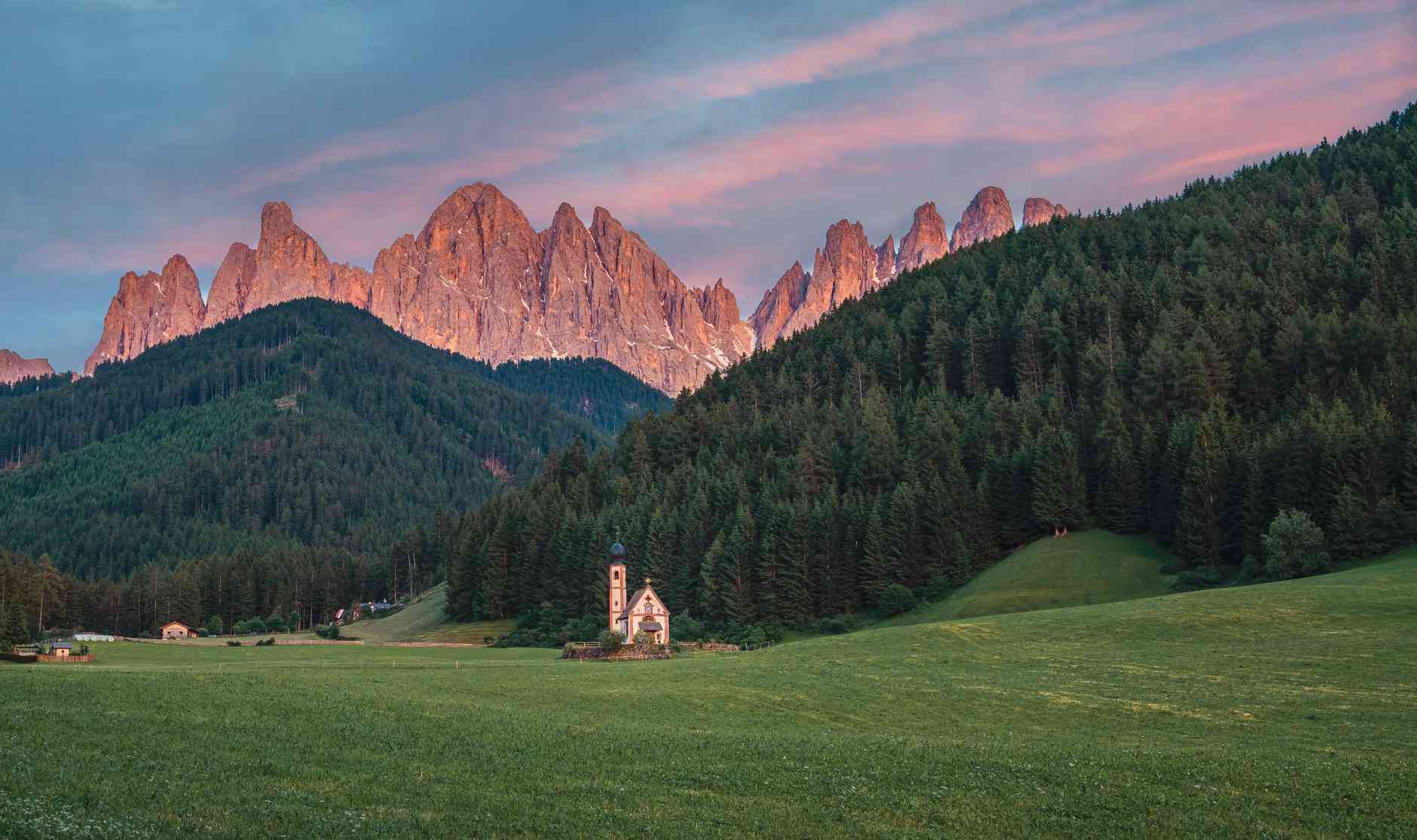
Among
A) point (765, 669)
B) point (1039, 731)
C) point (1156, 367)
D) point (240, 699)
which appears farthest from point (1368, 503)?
point (240, 699)

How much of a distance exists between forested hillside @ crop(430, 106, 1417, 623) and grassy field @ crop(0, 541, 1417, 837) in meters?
32.7

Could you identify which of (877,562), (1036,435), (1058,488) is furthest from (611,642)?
(1036,435)

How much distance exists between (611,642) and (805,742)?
48549 mm

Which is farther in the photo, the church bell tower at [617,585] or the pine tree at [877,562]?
the church bell tower at [617,585]

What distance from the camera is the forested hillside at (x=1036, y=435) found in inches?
3531

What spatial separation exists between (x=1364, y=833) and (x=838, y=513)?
86332 millimetres

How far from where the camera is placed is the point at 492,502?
14488cm

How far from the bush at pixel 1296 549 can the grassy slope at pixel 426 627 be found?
75.7 metres

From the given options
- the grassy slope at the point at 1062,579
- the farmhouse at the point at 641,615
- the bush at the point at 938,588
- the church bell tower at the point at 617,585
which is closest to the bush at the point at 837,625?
the grassy slope at the point at 1062,579

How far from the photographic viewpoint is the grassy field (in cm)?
2084

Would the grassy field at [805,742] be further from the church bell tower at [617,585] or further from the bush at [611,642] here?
the church bell tower at [617,585]

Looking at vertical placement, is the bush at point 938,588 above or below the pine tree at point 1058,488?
below

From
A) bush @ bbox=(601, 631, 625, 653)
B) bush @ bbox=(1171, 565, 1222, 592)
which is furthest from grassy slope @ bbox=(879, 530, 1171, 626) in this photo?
bush @ bbox=(601, 631, 625, 653)

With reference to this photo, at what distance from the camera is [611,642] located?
78812mm
